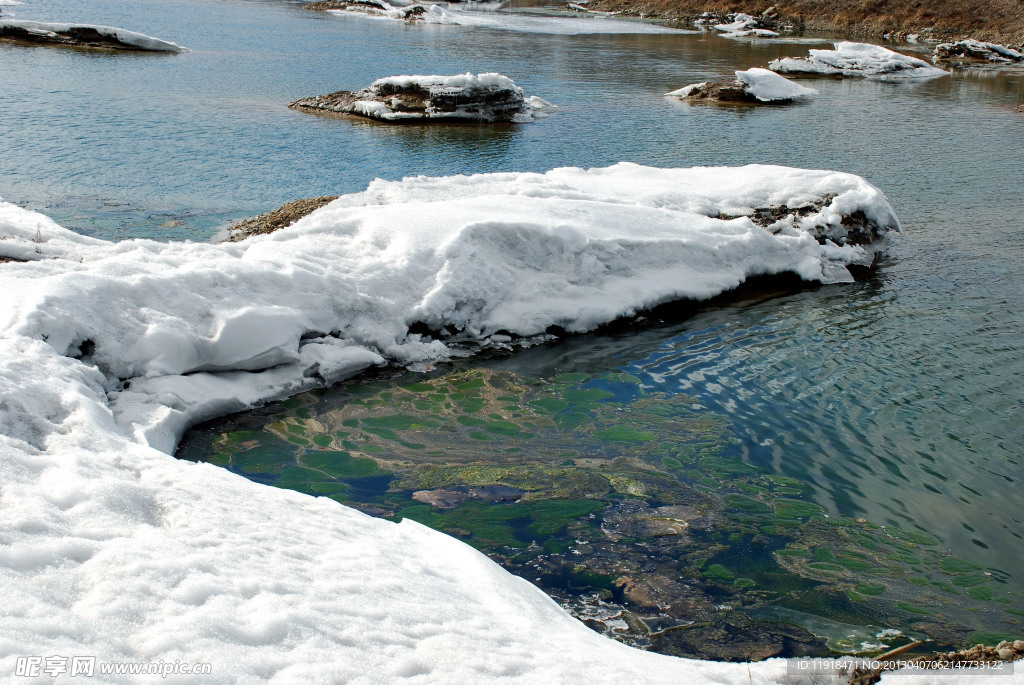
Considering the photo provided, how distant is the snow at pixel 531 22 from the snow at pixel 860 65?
20.4m

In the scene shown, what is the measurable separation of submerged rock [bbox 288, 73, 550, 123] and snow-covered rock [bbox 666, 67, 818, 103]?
9.56 m

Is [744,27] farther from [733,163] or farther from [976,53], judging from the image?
[733,163]

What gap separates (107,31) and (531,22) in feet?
125

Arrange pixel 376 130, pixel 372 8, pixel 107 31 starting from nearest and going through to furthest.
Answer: pixel 376 130 < pixel 107 31 < pixel 372 8

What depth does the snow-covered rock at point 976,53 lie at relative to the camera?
48.3 m

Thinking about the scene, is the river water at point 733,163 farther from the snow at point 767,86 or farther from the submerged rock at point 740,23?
the submerged rock at point 740,23

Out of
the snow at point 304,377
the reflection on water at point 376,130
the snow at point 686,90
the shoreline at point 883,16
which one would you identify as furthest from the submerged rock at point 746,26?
the snow at point 304,377

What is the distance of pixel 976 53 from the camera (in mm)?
48406

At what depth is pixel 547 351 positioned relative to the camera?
1105cm

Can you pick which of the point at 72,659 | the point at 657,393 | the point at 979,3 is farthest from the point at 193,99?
the point at 979,3

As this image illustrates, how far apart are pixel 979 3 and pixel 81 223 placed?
68.7m

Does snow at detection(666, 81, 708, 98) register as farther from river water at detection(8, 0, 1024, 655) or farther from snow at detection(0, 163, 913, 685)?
snow at detection(0, 163, 913, 685)

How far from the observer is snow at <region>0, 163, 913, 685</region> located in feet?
13.6

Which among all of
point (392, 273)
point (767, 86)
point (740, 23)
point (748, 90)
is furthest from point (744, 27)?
point (392, 273)
